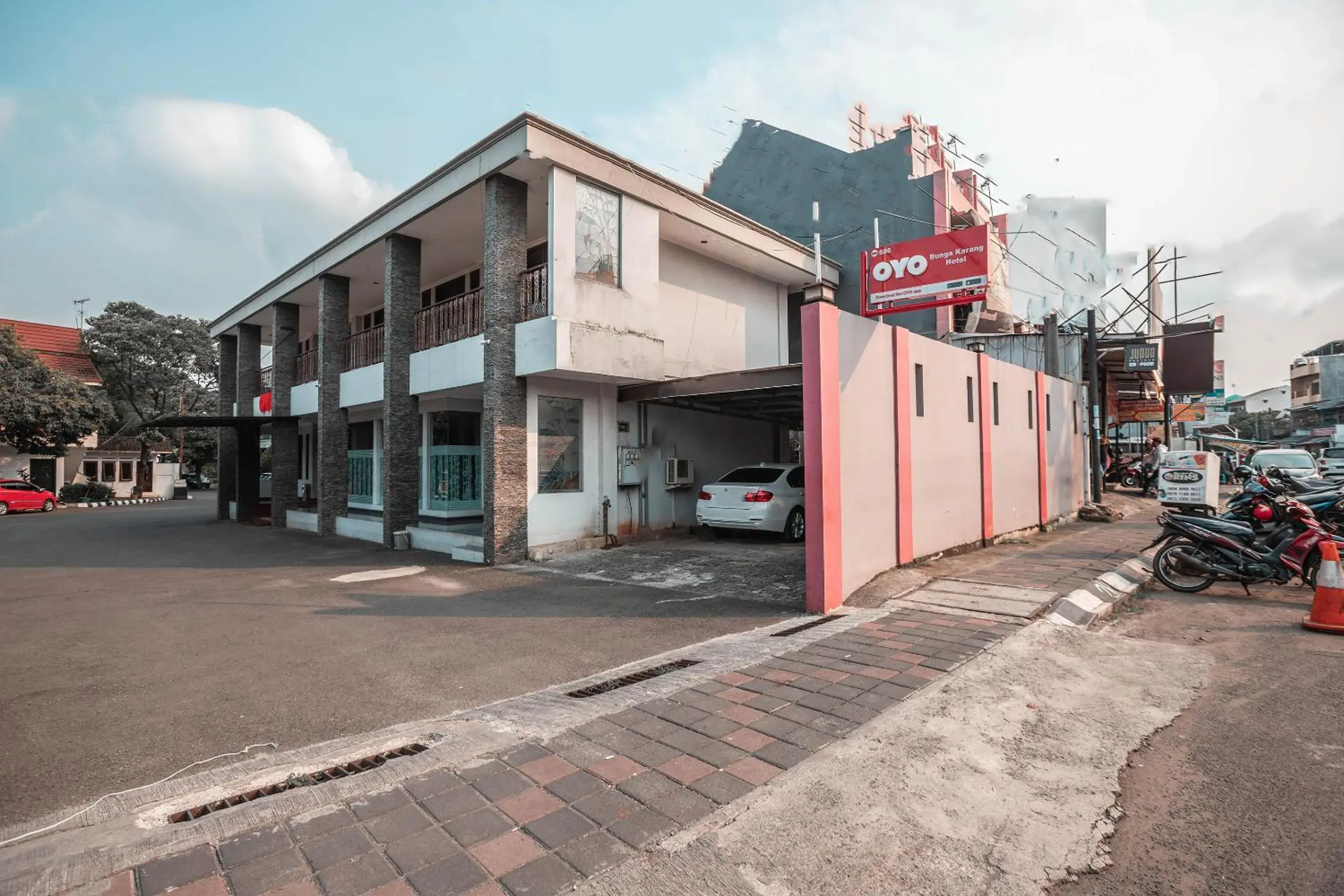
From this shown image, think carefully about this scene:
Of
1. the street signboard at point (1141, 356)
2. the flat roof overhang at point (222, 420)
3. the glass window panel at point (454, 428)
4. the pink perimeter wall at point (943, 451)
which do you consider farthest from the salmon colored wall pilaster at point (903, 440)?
the flat roof overhang at point (222, 420)

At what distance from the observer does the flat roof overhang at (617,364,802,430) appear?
10.1m

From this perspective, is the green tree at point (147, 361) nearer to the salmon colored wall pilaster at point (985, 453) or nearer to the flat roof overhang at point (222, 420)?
the flat roof overhang at point (222, 420)

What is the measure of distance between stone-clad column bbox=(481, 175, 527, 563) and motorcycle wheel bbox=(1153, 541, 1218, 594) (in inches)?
355

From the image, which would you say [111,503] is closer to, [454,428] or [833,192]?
[454,428]

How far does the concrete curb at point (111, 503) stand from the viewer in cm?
2986

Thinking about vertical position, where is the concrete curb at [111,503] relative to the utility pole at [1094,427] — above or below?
below

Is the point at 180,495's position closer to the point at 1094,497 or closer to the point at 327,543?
the point at 327,543

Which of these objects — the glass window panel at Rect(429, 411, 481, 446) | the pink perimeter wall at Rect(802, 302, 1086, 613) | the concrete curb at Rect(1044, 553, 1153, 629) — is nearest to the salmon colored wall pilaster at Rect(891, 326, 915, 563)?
the pink perimeter wall at Rect(802, 302, 1086, 613)

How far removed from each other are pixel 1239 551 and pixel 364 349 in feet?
56.9

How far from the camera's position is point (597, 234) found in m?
11.5

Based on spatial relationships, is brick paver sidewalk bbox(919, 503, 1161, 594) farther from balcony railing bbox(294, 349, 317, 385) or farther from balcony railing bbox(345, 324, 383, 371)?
balcony railing bbox(294, 349, 317, 385)

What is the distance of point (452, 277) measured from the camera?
1716 cm

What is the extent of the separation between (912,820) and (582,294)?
9.56 m

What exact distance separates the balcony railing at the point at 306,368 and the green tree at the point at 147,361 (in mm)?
19426
